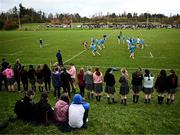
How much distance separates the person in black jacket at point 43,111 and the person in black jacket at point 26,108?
27 centimetres

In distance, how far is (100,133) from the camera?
10016mm

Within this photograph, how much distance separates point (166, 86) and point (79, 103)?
5387 mm

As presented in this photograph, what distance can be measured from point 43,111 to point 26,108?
0.79 m

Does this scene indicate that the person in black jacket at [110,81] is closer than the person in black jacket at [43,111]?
No

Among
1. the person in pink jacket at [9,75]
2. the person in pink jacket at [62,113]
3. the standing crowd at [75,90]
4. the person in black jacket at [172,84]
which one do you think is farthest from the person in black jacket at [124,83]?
the person in pink jacket at [9,75]

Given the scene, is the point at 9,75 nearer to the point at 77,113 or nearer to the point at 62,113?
the point at 62,113

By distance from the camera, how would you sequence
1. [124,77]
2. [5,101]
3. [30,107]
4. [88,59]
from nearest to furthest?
[30,107], [124,77], [5,101], [88,59]

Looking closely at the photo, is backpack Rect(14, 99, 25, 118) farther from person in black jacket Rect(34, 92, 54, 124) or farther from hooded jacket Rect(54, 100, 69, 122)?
hooded jacket Rect(54, 100, 69, 122)

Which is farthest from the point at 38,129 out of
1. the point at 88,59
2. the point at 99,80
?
the point at 88,59

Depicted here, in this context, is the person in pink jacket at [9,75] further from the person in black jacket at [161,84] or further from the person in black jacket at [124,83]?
the person in black jacket at [161,84]

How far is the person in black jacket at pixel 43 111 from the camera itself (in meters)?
10.5

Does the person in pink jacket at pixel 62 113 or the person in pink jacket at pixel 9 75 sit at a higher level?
the person in pink jacket at pixel 9 75

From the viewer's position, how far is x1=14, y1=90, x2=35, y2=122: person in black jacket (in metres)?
10.8

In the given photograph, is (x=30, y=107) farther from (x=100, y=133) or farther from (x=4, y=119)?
(x=100, y=133)
